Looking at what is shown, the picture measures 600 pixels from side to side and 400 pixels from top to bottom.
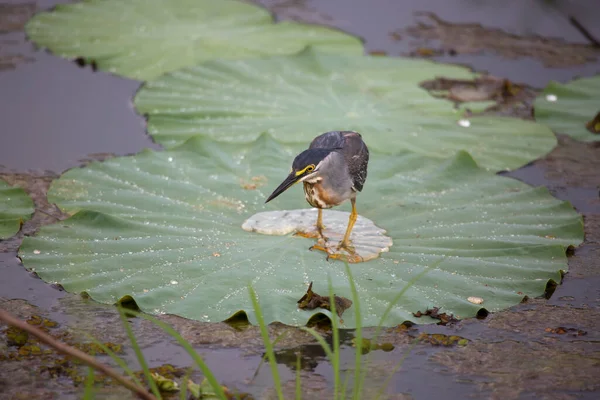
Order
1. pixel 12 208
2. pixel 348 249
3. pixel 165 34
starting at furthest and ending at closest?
pixel 165 34, pixel 12 208, pixel 348 249

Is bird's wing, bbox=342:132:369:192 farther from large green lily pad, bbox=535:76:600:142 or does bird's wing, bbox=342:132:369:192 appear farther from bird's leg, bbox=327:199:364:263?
large green lily pad, bbox=535:76:600:142

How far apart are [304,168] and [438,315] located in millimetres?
863

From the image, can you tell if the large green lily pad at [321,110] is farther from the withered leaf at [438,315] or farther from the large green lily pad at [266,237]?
the withered leaf at [438,315]

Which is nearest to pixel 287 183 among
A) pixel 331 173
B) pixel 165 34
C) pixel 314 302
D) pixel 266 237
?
pixel 331 173

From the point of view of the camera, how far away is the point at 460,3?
320 inches

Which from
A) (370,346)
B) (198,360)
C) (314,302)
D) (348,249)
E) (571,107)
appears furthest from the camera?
(571,107)

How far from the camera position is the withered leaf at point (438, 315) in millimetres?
3428

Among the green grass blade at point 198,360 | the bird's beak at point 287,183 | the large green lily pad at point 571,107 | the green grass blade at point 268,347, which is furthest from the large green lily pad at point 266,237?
the large green lily pad at point 571,107

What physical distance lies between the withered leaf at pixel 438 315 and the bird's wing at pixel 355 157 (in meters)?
0.73

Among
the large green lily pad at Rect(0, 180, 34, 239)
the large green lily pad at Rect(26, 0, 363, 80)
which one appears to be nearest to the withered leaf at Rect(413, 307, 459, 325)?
the large green lily pad at Rect(0, 180, 34, 239)

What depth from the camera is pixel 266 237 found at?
3.85 m

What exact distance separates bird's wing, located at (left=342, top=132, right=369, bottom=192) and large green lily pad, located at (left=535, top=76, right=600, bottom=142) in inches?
83.1

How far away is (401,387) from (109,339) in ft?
3.85

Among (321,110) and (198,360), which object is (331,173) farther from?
(321,110)
